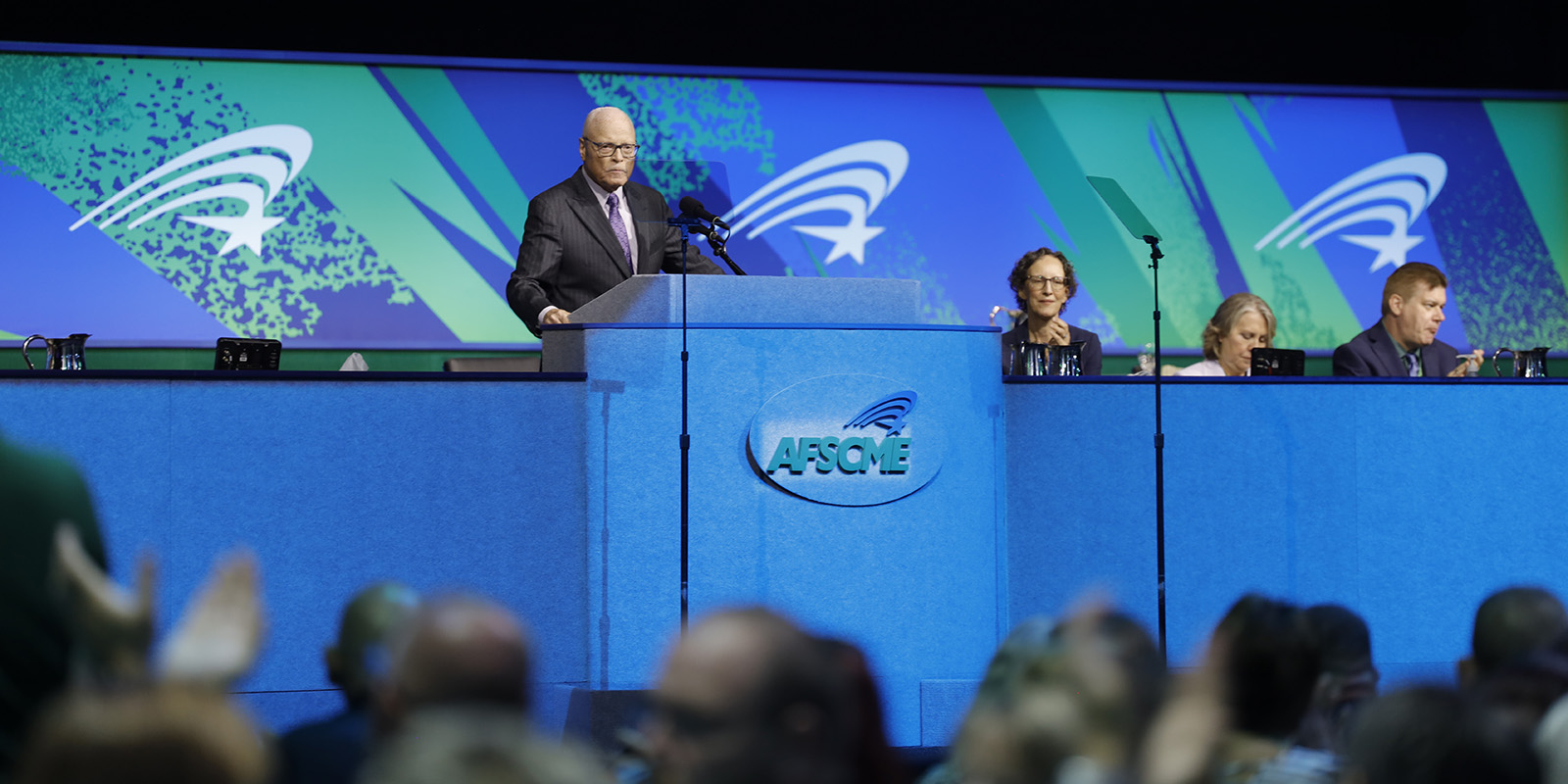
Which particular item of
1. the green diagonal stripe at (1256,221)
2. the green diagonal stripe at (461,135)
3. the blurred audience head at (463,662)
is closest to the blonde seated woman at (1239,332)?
the green diagonal stripe at (1256,221)

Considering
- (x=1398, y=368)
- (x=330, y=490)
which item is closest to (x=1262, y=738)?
(x=330, y=490)

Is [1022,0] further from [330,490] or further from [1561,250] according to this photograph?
[330,490]

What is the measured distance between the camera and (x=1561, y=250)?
7969 millimetres

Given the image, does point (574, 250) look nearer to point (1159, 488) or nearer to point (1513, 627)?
point (1159, 488)

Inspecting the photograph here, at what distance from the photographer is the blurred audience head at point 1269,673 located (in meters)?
1.93

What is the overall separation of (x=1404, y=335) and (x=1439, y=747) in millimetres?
4492

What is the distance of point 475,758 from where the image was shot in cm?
120

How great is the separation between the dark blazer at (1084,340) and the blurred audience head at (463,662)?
431cm

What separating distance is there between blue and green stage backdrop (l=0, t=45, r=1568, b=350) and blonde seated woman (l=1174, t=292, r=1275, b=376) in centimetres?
138

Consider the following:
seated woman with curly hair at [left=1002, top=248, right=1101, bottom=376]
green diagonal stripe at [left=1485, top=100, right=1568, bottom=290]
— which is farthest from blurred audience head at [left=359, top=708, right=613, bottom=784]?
green diagonal stripe at [left=1485, top=100, right=1568, bottom=290]

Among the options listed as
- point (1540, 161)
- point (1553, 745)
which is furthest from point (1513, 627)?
point (1540, 161)

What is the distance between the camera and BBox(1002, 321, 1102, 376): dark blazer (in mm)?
5750

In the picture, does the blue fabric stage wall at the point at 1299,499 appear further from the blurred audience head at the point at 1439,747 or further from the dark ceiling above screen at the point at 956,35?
the dark ceiling above screen at the point at 956,35

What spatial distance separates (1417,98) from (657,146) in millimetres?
3836
